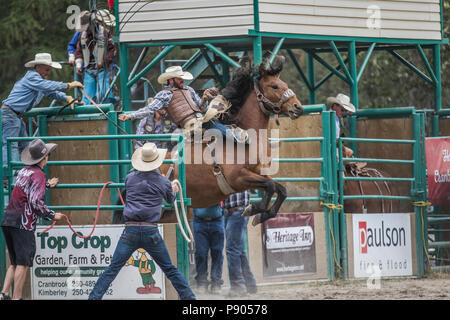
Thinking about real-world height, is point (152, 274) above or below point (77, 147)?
below

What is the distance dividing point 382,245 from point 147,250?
4640mm

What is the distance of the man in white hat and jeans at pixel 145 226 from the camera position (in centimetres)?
891

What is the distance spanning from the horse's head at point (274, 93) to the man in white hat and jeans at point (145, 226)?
2.13m

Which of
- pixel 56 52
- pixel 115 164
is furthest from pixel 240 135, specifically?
pixel 56 52

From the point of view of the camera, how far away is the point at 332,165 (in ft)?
40.4

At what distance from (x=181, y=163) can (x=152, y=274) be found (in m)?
1.24

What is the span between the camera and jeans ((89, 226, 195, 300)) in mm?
→ 8898

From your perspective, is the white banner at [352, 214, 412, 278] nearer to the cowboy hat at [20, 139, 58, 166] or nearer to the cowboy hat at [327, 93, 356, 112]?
the cowboy hat at [327, 93, 356, 112]

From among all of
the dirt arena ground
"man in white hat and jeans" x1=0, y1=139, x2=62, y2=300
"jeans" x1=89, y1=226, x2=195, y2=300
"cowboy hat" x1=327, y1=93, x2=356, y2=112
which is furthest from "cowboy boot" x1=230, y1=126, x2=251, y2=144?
"cowboy hat" x1=327, y1=93, x2=356, y2=112

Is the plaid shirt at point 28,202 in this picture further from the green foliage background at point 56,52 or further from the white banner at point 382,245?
the green foliage background at point 56,52

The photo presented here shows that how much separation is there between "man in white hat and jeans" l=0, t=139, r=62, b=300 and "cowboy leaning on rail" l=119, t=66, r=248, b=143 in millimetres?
1348
